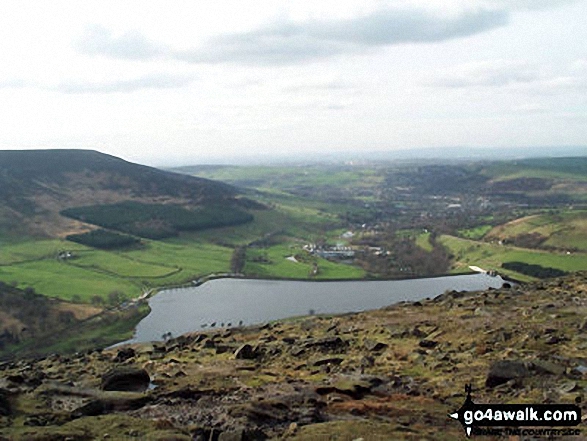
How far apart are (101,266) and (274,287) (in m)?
56.8

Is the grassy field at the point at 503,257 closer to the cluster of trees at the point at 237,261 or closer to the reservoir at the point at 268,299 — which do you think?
the reservoir at the point at 268,299

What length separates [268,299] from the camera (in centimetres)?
13912

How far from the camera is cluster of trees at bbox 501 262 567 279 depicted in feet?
474

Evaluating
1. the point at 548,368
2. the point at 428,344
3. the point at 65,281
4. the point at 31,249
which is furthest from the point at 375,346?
the point at 31,249

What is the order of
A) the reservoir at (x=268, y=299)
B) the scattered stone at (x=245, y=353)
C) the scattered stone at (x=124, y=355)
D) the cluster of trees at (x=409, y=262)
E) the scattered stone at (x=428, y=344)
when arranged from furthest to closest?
1. the cluster of trees at (x=409, y=262)
2. the reservoir at (x=268, y=299)
3. the scattered stone at (x=124, y=355)
4. the scattered stone at (x=245, y=353)
5. the scattered stone at (x=428, y=344)

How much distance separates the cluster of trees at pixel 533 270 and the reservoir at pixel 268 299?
25.5ft

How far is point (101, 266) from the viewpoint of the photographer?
167 metres

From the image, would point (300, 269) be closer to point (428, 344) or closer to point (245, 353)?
point (245, 353)

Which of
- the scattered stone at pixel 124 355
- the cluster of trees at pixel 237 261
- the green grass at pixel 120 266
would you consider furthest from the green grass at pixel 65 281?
Answer: the scattered stone at pixel 124 355

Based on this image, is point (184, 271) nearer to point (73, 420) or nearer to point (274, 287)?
point (274, 287)

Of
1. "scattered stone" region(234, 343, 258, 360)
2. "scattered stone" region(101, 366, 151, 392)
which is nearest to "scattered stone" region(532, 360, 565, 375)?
"scattered stone" region(234, 343, 258, 360)

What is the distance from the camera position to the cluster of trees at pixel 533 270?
14450 cm

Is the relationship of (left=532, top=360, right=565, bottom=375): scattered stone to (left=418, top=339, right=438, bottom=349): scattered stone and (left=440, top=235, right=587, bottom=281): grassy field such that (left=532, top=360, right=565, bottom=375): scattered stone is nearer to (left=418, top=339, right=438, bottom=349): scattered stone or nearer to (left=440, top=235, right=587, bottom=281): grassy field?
(left=418, top=339, right=438, bottom=349): scattered stone

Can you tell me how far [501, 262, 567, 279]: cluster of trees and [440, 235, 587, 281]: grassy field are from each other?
77.3 inches
